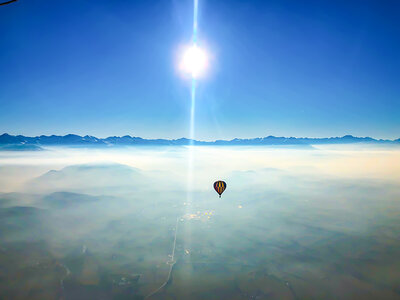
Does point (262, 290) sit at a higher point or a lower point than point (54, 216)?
higher

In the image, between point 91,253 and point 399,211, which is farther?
point 399,211

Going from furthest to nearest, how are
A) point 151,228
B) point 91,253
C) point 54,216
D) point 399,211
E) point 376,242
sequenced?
point 399,211 → point 54,216 → point 151,228 → point 376,242 → point 91,253

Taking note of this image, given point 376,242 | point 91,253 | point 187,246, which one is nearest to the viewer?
point 91,253

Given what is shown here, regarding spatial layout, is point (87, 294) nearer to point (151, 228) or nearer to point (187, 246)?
point (187, 246)

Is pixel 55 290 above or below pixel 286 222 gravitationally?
above

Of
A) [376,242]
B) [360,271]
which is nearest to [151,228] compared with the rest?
[360,271]

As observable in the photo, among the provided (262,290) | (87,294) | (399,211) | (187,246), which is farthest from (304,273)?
(399,211)

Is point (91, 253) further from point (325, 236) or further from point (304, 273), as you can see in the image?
point (325, 236)

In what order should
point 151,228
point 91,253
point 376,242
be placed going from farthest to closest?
point 151,228 → point 376,242 → point 91,253

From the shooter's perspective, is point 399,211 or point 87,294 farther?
point 399,211
